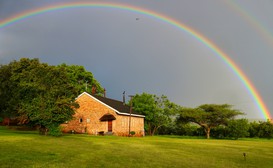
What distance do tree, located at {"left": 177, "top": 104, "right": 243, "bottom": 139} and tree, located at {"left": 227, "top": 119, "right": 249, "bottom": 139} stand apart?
66.0 inches

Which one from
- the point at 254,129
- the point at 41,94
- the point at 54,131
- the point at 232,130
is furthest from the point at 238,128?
the point at 41,94

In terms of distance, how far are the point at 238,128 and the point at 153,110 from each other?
59.7 ft

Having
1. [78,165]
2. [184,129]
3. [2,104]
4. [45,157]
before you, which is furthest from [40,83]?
[184,129]

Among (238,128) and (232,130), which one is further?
(232,130)

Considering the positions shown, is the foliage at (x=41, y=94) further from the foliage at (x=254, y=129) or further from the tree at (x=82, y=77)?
the foliage at (x=254, y=129)

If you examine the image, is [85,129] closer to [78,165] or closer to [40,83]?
[40,83]

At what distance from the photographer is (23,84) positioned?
26.5 metres

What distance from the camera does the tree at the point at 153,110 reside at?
5916 centimetres

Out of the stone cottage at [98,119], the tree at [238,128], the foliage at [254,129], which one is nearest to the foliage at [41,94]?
the stone cottage at [98,119]

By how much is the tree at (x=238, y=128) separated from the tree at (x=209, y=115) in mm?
1675

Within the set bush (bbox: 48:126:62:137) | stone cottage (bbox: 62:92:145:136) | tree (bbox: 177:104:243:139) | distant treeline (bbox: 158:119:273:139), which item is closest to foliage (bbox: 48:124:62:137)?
bush (bbox: 48:126:62:137)

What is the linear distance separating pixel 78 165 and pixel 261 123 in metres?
56.7

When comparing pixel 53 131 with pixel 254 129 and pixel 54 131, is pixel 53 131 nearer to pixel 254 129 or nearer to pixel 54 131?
pixel 54 131

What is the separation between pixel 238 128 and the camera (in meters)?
50.3
